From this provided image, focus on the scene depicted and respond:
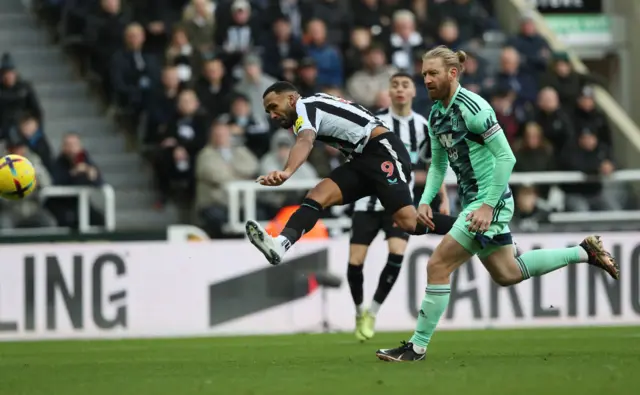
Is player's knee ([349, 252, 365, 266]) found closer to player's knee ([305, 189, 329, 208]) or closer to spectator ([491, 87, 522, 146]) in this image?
player's knee ([305, 189, 329, 208])

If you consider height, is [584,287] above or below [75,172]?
below

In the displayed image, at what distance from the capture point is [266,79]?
1817cm

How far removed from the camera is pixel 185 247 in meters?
15.7

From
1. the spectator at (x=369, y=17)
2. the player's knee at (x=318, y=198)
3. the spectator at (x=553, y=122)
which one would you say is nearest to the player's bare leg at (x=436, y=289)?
the player's knee at (x=318, y=198)

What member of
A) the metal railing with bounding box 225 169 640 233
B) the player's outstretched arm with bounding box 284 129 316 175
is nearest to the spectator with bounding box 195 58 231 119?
the metal railing with bounding box 225 169 640 233

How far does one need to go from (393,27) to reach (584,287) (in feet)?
16.9

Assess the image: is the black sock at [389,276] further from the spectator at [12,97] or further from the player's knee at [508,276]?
the spectator at [12,97]

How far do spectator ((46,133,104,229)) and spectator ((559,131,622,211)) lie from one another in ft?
20.0

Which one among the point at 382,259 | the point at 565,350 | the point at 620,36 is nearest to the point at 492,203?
the point at 565,350

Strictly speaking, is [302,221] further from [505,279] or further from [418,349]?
[505,279]

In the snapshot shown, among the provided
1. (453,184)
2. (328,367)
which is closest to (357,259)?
A: (328,367)

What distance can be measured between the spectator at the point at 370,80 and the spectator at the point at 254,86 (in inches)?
47.0

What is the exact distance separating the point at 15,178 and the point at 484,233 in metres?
4.46

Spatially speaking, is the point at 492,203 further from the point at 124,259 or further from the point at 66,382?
the point at 124,259
